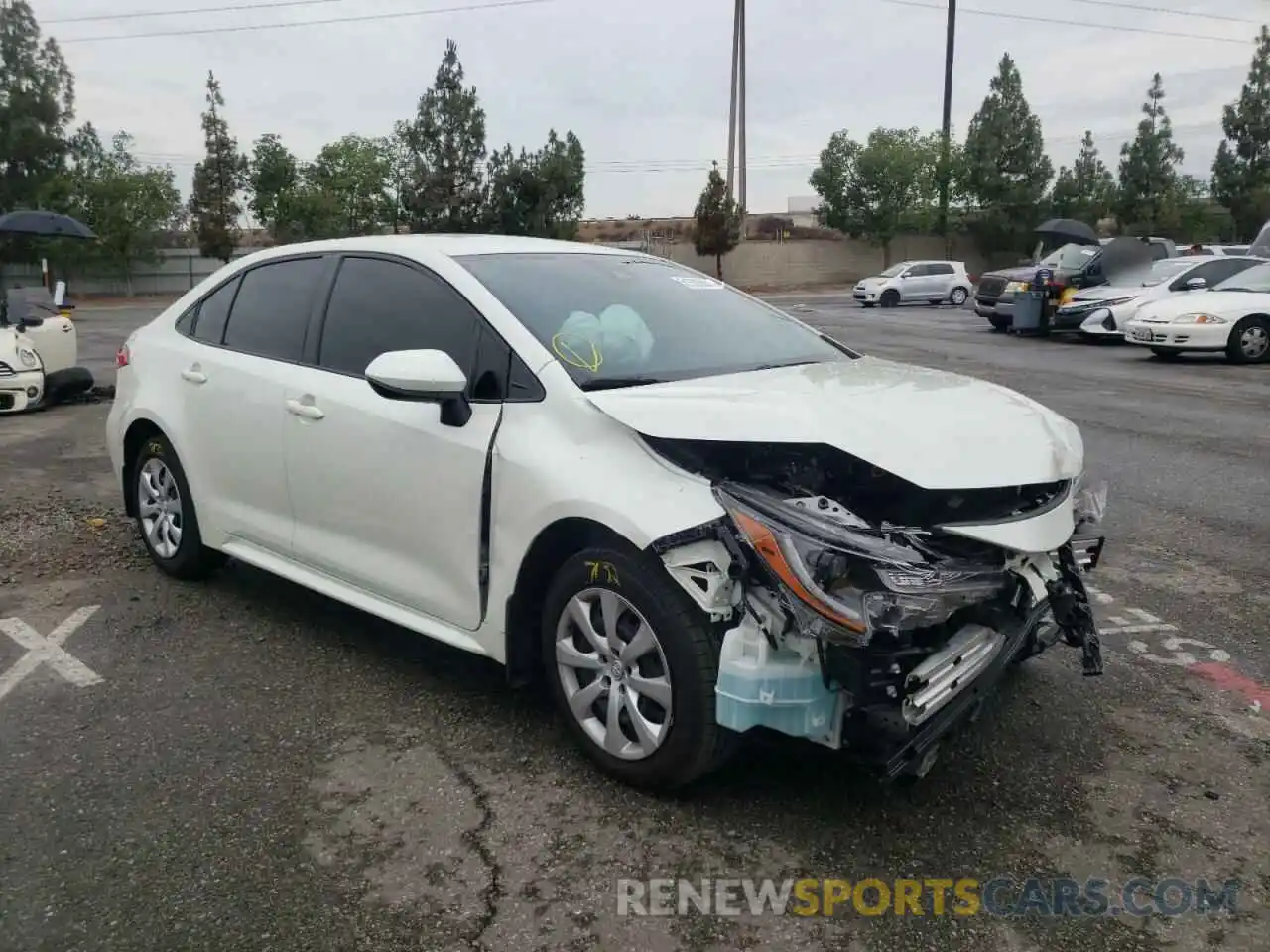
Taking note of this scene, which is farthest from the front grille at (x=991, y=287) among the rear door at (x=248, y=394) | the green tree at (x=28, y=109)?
the green tree at (x=28, y=109)

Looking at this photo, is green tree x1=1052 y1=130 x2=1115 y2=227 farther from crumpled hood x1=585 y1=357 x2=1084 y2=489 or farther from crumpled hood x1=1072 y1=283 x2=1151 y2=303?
crumpled hood x1=585 y1=357 x2=1084 y2=489

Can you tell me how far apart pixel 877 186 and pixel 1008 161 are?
235 inches

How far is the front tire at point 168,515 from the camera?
16.8 feet

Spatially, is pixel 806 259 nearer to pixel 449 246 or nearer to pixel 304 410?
pixel 449 246

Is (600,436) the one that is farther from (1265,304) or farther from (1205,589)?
(1265,304)

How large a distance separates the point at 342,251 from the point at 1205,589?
423 centimetres

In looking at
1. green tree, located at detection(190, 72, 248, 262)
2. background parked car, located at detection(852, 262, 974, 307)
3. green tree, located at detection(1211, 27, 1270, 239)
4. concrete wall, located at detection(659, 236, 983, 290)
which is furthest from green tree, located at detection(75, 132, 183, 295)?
green tree, located at detection(1211, 27, 1270, 239)

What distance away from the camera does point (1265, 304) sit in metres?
15.2

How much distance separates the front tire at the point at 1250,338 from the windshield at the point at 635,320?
12826 millimetres

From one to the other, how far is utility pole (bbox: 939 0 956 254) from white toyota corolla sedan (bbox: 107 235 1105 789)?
1841 inches

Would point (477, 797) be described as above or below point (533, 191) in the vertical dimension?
below

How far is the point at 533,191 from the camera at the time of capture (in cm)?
4353

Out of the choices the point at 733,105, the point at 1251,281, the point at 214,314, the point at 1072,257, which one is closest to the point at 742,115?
the point at 733,105

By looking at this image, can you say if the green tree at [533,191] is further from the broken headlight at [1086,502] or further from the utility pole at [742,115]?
the broken headlight at [1086,502]
